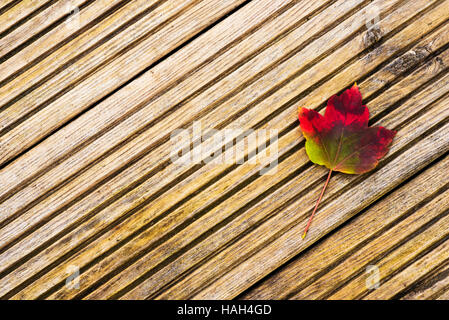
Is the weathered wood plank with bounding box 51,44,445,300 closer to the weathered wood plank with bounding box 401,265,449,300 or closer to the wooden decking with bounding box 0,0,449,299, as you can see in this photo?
the wooden decking with bounding box 0,0,449,299

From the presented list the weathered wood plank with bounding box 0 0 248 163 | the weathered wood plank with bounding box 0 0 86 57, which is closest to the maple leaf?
the weathered wood plank with bounding box 0 0 248 163

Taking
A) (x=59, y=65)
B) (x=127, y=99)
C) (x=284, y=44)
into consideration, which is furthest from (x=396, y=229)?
(x=59, y=65)

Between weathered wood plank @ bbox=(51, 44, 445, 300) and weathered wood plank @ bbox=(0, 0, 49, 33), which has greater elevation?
weathered wood plank @ bbox=(0, 0, 49, 33)

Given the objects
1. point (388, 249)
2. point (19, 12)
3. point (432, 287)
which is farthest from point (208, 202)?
point (19, 12)
